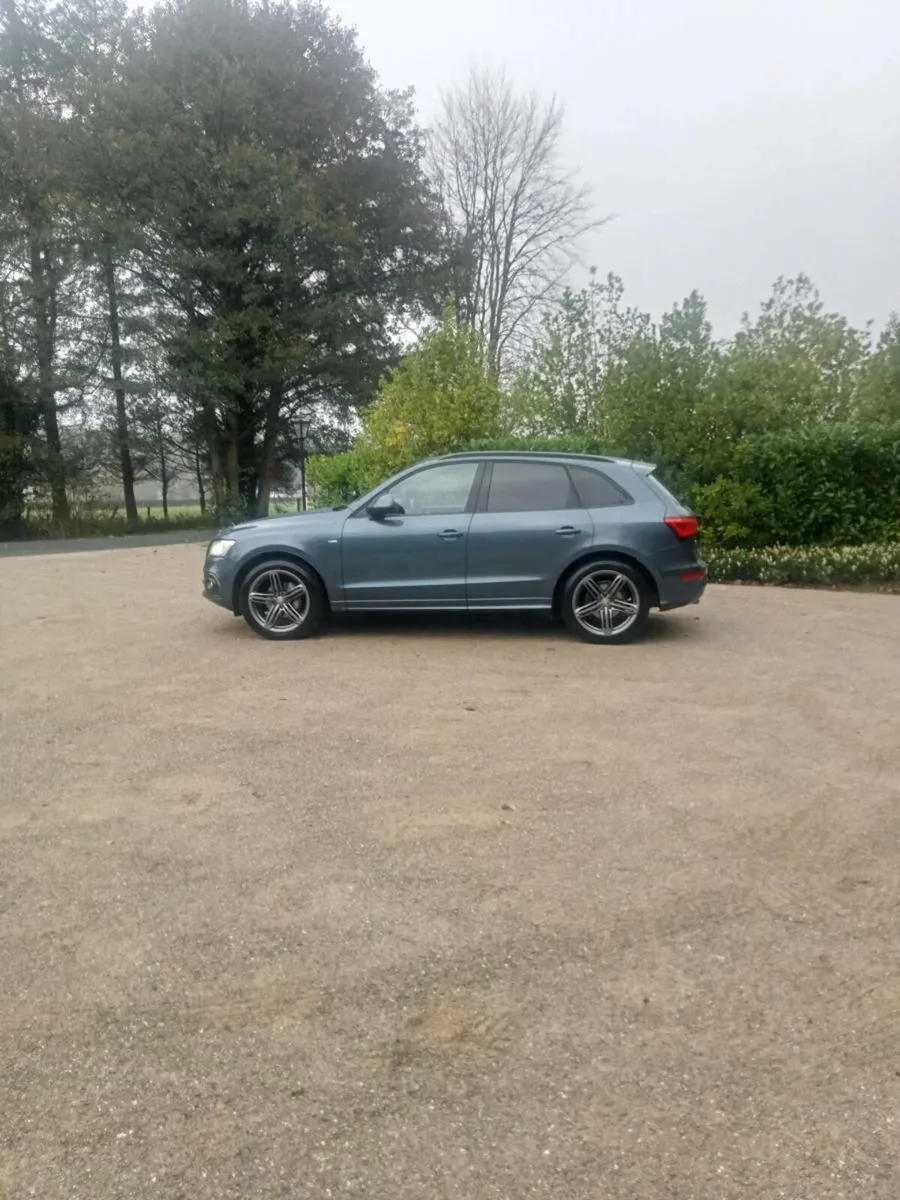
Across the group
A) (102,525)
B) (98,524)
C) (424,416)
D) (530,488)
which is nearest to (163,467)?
(102,525)

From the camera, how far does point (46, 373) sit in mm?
33094

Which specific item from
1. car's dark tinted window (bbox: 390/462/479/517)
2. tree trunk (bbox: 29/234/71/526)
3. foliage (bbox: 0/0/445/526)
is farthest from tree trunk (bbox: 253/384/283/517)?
car's dark tinted window (bbox: 390/462/479/517)

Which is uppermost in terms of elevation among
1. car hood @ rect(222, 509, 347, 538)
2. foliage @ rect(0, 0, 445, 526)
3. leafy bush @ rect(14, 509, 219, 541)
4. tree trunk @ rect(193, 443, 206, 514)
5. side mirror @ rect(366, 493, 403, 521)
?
foliage @ rect(0, 0, 445, 526)

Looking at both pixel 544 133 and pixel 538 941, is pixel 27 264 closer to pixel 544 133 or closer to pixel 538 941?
pixel 544 133

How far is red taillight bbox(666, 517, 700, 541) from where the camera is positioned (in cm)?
892

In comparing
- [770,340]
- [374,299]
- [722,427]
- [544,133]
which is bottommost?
[722,427]

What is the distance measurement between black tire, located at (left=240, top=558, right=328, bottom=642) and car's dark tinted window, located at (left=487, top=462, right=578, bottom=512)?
168 cm

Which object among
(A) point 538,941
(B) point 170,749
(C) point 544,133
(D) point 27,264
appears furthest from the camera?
(C) point 544,133

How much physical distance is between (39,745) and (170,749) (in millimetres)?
774

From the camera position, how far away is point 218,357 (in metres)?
33.1

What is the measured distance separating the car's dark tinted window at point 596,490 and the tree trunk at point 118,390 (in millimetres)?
27624

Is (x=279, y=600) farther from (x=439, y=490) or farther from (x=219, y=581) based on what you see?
(x=439, y=490)

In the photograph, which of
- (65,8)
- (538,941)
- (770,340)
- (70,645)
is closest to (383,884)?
(538,941)

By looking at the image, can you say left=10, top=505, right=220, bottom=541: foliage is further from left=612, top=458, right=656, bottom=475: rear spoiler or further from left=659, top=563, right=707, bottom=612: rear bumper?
left=659, top=563, right=707, bottom=612: rear bumper
